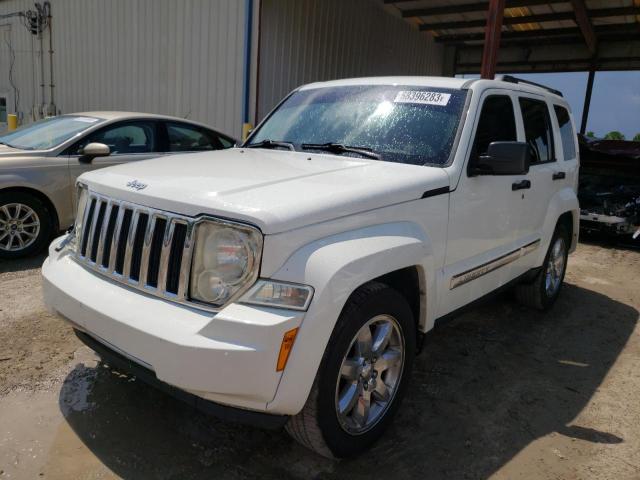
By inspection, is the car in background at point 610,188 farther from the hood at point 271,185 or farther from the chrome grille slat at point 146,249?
the chrome grille slat at point 146,249

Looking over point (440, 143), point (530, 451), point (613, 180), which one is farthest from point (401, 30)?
point (530, 451)

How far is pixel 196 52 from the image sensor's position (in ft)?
34.2

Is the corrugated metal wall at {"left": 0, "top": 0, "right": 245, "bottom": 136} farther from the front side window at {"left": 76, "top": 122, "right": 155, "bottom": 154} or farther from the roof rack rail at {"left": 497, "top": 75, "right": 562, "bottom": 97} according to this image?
the roof rack rail at {"left": 497, "top": 75, "right": 562, "bottom": 97}

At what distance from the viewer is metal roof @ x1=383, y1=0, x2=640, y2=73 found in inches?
440

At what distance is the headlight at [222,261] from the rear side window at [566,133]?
3673 mm

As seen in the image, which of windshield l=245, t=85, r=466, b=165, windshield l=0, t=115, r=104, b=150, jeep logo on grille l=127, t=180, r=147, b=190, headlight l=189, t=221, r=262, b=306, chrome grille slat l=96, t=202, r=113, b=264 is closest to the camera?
headlight l=189, t=221, r=262, b=306

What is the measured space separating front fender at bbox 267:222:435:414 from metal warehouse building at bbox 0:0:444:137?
7441 mm

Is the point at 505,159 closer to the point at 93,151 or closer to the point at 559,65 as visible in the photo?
the point at 93,151

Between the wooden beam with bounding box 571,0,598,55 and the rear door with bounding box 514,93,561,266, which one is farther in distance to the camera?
the wooden beam with bounding box 571,0,598,55

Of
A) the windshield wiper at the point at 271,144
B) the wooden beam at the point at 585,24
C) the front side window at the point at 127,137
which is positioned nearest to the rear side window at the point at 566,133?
the windshield wiper at the point at 271,144

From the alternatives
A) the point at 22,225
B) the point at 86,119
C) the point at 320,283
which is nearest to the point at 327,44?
the point at 86,119

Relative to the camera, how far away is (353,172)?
2.88 metres

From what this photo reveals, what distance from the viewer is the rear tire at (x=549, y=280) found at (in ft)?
15.7

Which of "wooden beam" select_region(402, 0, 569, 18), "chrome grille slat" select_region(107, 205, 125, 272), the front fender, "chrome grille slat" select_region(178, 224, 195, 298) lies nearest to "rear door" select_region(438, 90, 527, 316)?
the front fender
